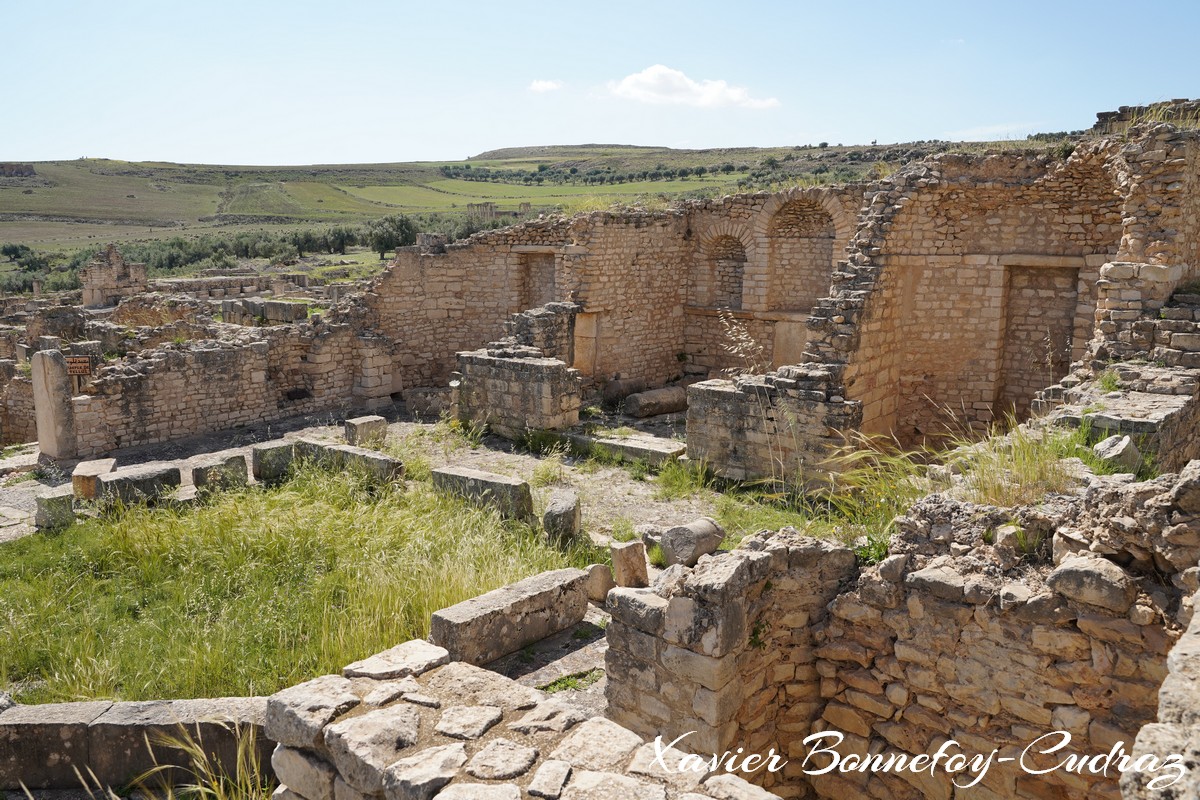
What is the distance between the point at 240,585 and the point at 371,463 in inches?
125

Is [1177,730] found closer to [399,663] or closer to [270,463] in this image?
[399,663]

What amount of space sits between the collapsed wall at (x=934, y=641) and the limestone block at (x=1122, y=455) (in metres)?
0.88

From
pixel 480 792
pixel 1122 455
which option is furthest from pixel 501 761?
pixel 1122 455

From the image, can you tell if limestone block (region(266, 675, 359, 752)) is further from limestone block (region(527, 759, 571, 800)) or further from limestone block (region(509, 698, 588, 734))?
limestone block (region(527, 759, 571, 800))

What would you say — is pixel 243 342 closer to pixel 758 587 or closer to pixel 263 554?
pixel 263 554

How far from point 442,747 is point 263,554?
4.71 metres

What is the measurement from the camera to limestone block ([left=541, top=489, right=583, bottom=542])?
857 cm

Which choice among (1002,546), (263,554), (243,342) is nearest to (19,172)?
(243,342)

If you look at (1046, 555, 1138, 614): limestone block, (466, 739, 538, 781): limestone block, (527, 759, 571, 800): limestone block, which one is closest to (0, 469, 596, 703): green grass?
(466, 739, 538, 781): limestone block

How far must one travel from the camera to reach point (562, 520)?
8.57 m

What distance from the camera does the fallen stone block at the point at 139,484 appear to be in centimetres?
941

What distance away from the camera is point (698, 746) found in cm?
462

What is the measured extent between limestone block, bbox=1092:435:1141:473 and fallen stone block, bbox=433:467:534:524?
533cm

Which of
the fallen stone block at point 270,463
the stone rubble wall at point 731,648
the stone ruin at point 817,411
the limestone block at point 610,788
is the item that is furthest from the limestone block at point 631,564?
the fallen stone block at point 270,463
